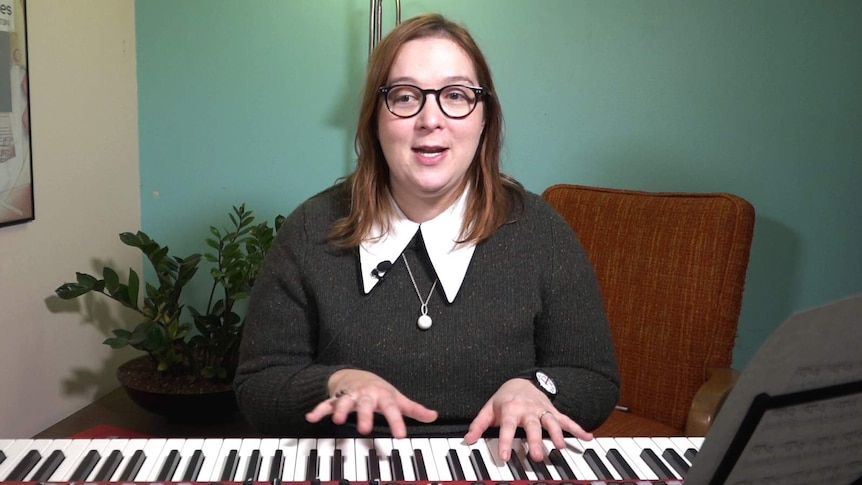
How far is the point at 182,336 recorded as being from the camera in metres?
2.14

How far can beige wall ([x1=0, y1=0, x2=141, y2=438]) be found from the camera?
74.3 inches

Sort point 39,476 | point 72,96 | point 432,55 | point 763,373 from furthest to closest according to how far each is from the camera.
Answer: point 72,96 → point 432,55 → point 39,476 → point 763,373

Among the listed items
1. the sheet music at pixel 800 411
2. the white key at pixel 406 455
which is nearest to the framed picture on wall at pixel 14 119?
the white key at pixel 406 455

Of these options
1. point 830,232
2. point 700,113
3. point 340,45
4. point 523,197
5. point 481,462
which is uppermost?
point 340,45

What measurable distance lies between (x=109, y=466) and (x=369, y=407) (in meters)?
0.30

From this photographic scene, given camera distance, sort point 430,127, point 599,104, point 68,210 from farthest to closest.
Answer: point 599,104
point 68,210
point 430,127

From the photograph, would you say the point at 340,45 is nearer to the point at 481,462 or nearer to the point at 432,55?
the point at 432,55

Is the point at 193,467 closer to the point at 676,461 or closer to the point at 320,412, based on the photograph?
the point at 320,412

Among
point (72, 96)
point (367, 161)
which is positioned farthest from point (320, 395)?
point (72, 96)

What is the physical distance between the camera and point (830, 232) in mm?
2174

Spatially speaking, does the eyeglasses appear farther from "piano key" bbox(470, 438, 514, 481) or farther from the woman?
"piano key" bbox(470, 438, 514, 481)

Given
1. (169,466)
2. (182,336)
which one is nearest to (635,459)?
(169,466)

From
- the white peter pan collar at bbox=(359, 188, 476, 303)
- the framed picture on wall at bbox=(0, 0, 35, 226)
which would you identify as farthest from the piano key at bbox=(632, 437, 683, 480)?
the framed picture on wall at bbox=(0, 0, 35, 226)

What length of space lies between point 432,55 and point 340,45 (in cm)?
109
